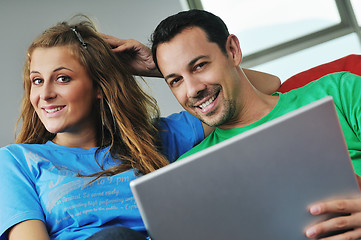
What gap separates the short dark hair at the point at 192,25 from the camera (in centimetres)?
160

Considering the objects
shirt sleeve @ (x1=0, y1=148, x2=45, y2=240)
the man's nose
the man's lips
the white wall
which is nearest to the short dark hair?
the man's lips

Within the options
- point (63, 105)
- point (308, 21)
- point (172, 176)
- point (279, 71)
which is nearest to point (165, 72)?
point (63, 105)

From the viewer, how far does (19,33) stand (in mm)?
2623

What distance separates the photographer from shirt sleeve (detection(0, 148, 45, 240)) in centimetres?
127

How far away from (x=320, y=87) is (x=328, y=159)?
71 cm

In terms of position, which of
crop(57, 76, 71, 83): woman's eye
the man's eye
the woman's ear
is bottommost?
the woman's ear

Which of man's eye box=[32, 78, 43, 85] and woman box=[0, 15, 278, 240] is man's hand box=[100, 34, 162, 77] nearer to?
woman box=[0, 15, 278, 240]

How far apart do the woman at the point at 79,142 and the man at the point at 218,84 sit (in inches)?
7.0

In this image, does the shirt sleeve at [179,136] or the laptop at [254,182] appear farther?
the shirt sleeve at [179,136]

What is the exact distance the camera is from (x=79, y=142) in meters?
1.59

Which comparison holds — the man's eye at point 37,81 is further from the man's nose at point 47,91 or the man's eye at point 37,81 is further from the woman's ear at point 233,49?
the woman's ear at point 233,49

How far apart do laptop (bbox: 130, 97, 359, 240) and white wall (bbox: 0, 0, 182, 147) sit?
187cm

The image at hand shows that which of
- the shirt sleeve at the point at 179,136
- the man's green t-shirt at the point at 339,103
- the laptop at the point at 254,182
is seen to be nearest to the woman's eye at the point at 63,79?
the shirt sleeve at the point at 179,136

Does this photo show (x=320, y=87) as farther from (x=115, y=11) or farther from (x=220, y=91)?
(x=115, y=11)
